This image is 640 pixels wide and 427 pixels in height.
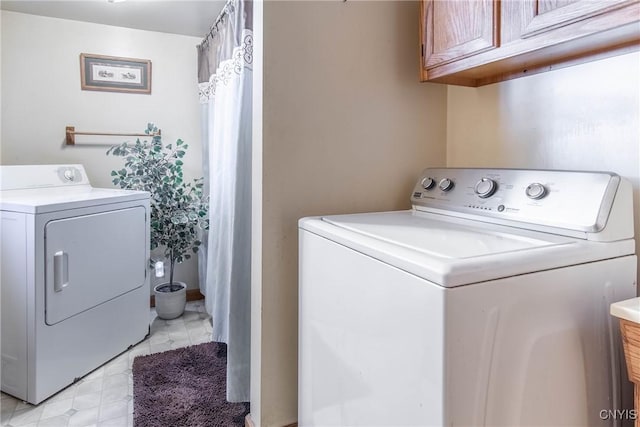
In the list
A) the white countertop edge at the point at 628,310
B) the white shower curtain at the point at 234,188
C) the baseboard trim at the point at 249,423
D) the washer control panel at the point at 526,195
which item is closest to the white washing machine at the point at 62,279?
the white shower curtain at the point at 234,188

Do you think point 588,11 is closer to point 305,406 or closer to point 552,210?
point 552,210

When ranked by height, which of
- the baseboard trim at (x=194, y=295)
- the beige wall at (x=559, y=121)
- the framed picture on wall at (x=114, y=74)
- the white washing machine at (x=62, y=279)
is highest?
the framed picture on wall at (x=114, y=74)

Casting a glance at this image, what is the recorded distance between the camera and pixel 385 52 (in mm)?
1546

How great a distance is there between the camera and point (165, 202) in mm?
2697

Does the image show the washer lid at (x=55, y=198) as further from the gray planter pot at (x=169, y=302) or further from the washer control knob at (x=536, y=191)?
the washer control knob at (x=536, y=191)

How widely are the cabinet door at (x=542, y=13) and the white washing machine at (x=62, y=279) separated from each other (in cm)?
199

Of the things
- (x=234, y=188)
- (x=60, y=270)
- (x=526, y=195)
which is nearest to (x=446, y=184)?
(x=526, y=195)

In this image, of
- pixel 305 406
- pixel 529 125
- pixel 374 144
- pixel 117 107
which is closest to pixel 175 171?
pixel 117 107

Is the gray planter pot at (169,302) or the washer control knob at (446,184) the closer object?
the washer control knob at (446,184)

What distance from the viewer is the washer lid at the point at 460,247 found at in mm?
761

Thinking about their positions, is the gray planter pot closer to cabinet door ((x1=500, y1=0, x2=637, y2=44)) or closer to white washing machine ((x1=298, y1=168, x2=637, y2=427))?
white washing machine ((x1=298, y1=168, x2=637, y2=427))

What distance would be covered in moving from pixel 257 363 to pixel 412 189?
919 mm

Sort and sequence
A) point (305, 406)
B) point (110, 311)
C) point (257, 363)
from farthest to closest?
point (110, 311) → point (257, 363) → point (305, 406)

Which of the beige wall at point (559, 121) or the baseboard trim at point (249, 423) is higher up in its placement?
the beige wall at point (559, 121)
